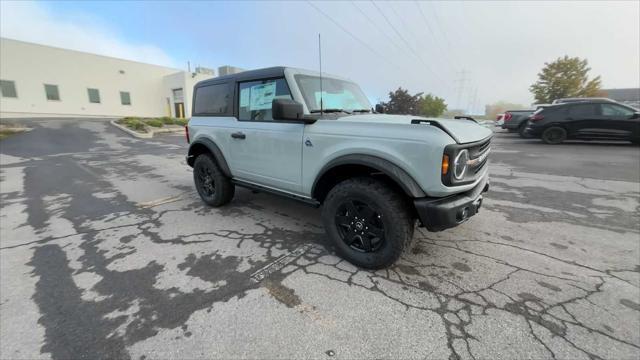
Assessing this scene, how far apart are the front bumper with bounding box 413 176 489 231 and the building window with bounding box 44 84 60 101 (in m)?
35.2

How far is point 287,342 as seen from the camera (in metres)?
1.83

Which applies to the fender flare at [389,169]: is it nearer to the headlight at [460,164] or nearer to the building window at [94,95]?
the headlight at [460,164]

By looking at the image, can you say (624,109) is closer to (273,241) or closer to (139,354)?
(273,241)

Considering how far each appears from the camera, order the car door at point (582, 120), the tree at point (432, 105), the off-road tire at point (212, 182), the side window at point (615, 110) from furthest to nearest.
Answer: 1. the tree at point (432, 105)
2. the car door at point (582, 120)
3. the side window at point (615, 110)
4. the off-road tire at point (212, 182)

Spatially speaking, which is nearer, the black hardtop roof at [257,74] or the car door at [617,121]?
the black hardtop roof at [257,74]

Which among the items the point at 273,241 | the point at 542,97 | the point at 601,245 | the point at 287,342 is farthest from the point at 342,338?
the point at 542,97

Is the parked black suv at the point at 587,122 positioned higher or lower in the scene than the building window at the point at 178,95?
lower

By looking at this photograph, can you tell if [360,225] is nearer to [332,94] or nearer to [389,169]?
[389,169]

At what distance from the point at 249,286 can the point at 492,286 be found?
210cm

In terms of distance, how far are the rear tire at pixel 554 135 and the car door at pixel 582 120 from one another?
0.21 metres

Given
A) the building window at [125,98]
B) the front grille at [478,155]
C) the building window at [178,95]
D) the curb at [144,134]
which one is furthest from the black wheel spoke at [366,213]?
the building window at [125,98]

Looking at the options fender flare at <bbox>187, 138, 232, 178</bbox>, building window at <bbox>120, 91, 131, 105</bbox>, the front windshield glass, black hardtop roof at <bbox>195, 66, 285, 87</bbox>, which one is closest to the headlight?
the front windshield glass

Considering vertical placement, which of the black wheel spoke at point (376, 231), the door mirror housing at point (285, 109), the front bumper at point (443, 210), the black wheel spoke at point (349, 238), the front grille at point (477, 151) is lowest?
the black wheel spoke at point (349, 238)

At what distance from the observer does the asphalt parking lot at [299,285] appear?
5.99 ft
